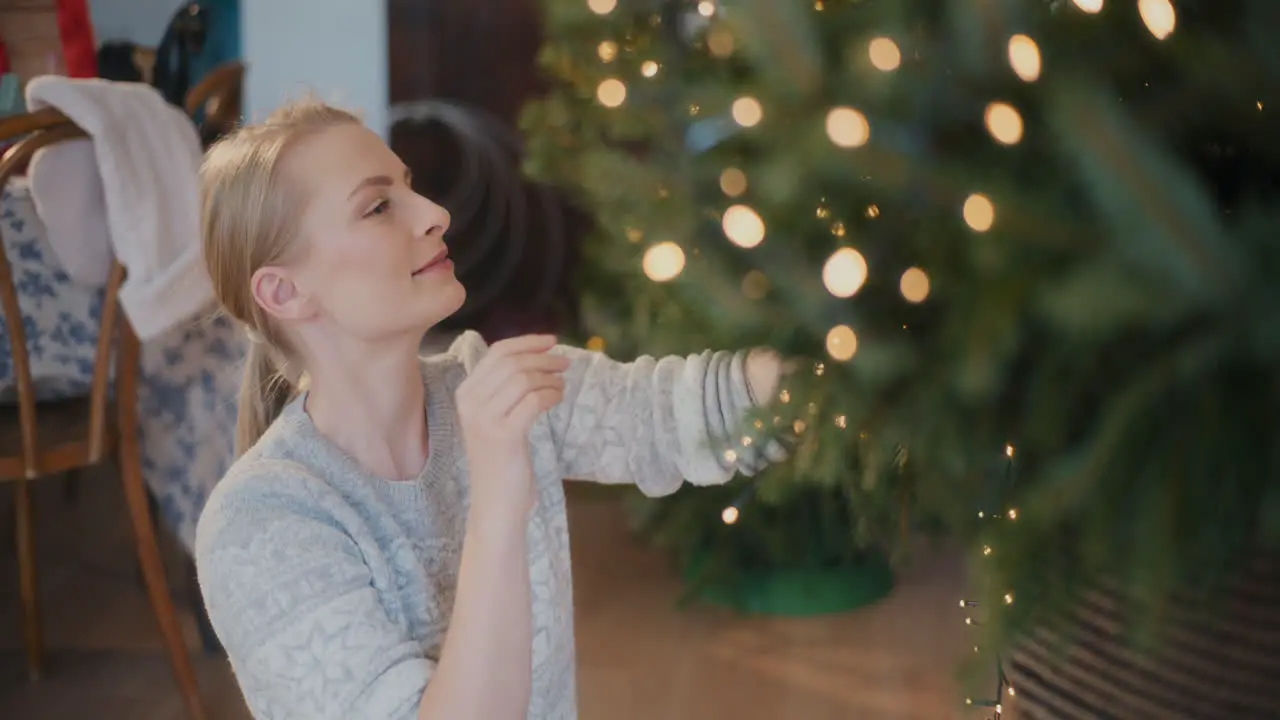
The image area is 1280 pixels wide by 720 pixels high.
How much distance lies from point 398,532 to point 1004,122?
586mm

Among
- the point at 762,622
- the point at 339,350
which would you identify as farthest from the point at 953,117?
the point at 762,622

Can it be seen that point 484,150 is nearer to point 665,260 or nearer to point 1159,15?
point 665,260

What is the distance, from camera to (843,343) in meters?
0.65

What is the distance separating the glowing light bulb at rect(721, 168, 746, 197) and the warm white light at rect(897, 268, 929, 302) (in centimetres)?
23

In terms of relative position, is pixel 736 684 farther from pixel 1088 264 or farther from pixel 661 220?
pixel 1088 264

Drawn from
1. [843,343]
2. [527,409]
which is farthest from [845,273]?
[527,409]

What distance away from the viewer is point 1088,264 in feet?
1.72

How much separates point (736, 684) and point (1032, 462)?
1127mm

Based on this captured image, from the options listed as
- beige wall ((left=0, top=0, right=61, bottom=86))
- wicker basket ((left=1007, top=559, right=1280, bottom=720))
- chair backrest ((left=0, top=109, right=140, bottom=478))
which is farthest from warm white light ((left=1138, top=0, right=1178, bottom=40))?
beige wall ((left=0, top=0, right=61, bottom=86))

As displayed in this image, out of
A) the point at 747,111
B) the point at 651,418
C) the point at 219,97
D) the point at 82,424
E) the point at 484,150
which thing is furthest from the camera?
the point at 484,150

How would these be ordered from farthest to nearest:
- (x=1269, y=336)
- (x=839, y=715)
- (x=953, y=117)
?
1. (x=839, y=715)
2. (x=953, y=117)
3. (x=1269, y=336)

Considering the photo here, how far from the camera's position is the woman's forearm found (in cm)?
82

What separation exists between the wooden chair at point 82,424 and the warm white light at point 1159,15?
1.28 m

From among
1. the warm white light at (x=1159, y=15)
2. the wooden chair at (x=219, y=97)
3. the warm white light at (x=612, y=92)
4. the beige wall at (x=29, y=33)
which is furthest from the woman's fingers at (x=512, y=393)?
the beige wall at (x=29, y=33)
